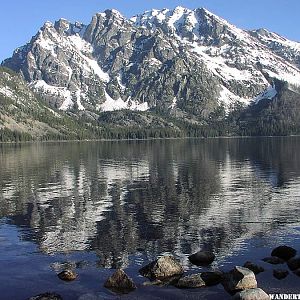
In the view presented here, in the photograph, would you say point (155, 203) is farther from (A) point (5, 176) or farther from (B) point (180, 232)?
(A) point (5, 176)

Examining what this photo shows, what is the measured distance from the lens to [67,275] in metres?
48.2

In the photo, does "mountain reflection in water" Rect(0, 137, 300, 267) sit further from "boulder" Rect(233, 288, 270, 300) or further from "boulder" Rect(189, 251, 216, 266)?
"boulder" Rect(233, 288, 270, 300)

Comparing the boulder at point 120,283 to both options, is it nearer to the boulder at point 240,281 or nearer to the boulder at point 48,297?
the boulder at point 48,297

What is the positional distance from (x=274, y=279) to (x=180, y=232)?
22863 mm

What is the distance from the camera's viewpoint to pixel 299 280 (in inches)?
1831

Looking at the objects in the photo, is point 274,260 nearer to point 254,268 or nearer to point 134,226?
point 254,268

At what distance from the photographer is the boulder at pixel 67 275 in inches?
1889

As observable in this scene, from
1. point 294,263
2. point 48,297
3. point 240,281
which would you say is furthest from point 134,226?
point 48,297

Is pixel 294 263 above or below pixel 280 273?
above

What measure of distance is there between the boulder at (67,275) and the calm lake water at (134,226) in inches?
27.1

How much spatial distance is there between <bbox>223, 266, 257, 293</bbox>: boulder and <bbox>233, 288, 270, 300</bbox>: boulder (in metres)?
3.33

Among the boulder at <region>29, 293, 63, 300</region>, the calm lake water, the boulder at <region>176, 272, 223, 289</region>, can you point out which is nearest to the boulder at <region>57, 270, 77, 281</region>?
the calm lake water

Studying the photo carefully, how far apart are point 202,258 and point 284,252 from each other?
981 centimetres

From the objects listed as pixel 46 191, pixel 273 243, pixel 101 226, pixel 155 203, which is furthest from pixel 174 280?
pixel 46 191
